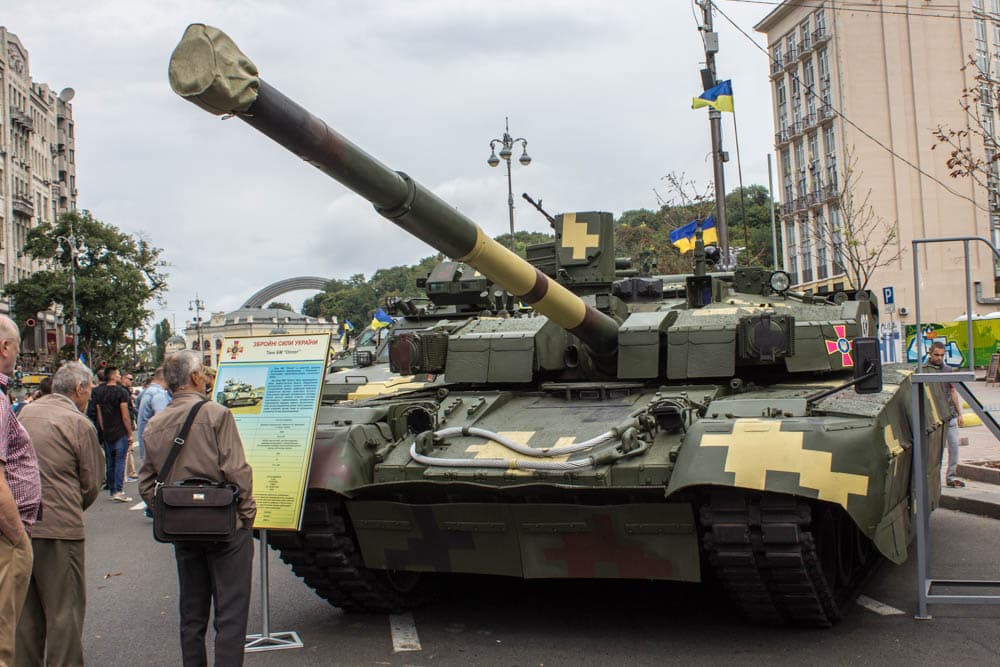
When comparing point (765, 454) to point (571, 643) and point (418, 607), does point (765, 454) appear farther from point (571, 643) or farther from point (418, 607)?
point (418, 607)

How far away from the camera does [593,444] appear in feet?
21.8

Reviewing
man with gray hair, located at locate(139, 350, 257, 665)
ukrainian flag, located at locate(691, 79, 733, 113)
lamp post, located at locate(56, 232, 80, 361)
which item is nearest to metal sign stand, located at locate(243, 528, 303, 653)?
man with gray hair, located at locate(139, 350, 257, 665)

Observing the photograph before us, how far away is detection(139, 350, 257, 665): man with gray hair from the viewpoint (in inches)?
226

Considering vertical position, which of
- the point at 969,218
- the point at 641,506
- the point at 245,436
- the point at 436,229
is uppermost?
the point at 969,218

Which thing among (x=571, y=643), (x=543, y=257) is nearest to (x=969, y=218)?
(x=543, y=257)

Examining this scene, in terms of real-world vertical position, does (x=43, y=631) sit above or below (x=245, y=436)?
below

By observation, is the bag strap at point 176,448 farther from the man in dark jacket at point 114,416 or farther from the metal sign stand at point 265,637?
the man in dark jacket at point 114,416

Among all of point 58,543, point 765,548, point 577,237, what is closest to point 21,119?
point 577,237

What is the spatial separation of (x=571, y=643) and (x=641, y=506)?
3.65 ft

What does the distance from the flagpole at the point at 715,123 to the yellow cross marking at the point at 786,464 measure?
1165cm

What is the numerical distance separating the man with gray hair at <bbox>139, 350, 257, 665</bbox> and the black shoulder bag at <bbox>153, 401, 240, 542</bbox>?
0.11 metres

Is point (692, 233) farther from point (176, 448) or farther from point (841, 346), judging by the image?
point (176, 448)

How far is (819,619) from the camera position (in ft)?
22.0

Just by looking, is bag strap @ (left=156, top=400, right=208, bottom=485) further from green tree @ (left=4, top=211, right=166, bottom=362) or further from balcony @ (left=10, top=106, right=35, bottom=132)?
balcony @ (left=10, top=106, right=35, bottom=132)
